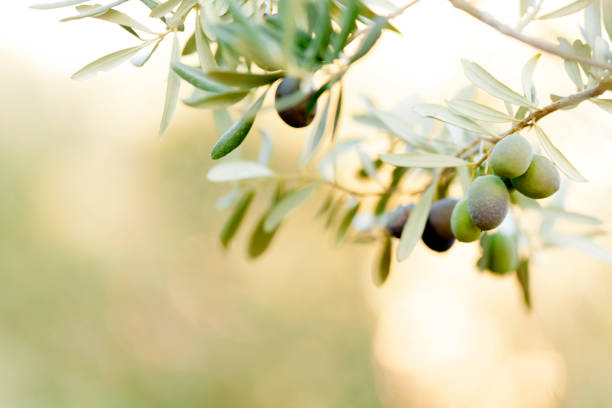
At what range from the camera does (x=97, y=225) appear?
3.73 m

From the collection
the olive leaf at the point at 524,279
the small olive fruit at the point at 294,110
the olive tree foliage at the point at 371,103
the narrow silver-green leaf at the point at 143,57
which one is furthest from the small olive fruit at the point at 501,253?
the narrow silver-green leaf at the point at 143,57

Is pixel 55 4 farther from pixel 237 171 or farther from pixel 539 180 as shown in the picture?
pixel 539 180

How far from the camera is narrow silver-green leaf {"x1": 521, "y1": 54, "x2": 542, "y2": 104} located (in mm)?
499

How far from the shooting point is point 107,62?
1.70ft

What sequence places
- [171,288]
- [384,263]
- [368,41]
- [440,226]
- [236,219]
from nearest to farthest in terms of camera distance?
[368,41] → [440,226] → [384,263] → [236,219] → [171,288]

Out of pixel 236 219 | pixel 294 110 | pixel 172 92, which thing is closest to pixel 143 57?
pixel 172 92

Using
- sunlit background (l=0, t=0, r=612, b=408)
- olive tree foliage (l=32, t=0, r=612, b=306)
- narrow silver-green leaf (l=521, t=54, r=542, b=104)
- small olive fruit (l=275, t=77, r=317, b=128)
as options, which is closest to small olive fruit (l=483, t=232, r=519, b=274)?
olive tree foliage (l=32, t=0, r=612, b=306)

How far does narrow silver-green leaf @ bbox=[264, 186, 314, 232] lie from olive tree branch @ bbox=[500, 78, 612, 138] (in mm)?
295

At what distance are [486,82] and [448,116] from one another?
47 millimetres

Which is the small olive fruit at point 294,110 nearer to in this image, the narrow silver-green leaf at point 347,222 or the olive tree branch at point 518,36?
the olive tree branch at point 518,36

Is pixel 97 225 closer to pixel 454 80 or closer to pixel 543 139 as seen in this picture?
pixel 454 80

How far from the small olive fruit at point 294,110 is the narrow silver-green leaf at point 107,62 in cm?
15

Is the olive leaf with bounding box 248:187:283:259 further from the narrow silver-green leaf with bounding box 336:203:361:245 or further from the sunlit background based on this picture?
the sunlit background

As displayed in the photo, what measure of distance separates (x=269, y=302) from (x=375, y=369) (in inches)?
32.7
